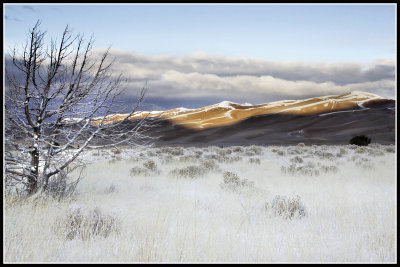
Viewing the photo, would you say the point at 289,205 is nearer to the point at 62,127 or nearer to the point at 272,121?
the point at 62,127

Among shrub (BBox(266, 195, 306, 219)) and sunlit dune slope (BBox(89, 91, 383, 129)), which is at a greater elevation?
sunlit dune slope (BBox(89, 91, 383, 129))

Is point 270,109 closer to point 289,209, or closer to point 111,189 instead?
point 111,189

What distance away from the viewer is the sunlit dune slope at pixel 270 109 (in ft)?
242

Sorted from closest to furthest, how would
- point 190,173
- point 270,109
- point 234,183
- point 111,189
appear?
point 111,189 < point 234,183 < point 190,173 < point 270,109

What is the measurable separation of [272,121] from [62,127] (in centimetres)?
7052

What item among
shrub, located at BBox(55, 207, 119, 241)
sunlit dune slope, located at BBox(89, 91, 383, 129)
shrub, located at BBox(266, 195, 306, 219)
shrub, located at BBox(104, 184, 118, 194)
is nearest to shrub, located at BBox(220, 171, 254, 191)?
shrub, located at BBox(266, 195, 306, 219)

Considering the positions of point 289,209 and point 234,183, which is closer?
point 289,209

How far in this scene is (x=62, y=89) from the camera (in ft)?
18.7

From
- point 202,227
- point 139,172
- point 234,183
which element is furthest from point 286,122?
point 202,227

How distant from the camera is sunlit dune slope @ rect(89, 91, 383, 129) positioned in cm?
7372

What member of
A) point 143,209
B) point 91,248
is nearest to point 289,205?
point 143,209

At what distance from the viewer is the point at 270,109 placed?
83562mm

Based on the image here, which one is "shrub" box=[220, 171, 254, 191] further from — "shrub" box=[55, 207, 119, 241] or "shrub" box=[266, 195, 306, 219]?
"shrub" box=[55, 207, 119, 241]

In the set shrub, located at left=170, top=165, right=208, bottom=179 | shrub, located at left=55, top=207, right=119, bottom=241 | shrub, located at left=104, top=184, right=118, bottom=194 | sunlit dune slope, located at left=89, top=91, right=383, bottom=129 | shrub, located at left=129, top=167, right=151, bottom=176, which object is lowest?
shrub, located at left=170, top=165, right=208, bottom=179
